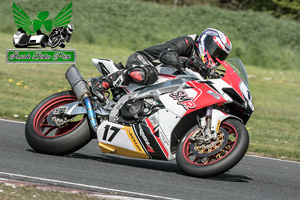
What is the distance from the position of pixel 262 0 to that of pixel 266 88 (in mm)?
31189

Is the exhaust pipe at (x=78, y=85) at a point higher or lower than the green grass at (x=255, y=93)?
higher

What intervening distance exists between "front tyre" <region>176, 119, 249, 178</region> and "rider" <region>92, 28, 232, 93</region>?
729 millimetres

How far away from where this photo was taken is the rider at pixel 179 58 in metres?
6.32

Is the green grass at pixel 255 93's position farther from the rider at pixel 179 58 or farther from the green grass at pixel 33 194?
the green grass at pixel 33 194

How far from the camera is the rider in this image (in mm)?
6316

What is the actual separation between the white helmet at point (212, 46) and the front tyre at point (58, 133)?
1.65 metres

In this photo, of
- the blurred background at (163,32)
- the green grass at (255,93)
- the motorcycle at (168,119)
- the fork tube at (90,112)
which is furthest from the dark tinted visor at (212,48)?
the blurred background at (163,32)

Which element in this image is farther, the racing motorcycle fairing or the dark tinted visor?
the dark tinted visor

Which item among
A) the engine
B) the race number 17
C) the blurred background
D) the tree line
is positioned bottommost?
the tree line

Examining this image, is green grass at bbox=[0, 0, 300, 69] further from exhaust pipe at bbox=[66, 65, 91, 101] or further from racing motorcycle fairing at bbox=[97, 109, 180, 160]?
racing motorcycle fairing at bbox=[97, 109, 180, 160]

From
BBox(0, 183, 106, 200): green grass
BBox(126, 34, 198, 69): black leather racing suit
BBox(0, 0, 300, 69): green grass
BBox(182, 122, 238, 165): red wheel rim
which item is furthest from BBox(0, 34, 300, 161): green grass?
BBox(0, 183, 106, 200): green grass

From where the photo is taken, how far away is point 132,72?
6.48m

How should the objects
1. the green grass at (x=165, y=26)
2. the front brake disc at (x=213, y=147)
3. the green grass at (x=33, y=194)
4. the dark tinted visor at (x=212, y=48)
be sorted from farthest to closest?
the green grass at (x=165, y=26) < the dark tinted visor at (x=212, y=48) < the front brake disc at (x=213, y=147) < the green grass at (x=33, y=194)

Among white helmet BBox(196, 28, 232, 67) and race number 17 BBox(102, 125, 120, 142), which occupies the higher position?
→ white helmet BBox(196, 28, 232, 67)
